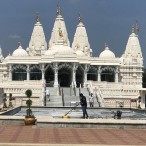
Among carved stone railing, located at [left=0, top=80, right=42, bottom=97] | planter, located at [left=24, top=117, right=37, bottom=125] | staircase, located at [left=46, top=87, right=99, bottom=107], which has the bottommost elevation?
planter, located at [left=24, top=117, right=37, bottom=125]

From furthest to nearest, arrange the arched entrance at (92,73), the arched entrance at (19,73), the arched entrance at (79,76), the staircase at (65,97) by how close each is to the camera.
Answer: the arched entrance at (92,73) < the arched entrance at (19,73) < the arched entrance at (79,76) < the staircase at (65,97)

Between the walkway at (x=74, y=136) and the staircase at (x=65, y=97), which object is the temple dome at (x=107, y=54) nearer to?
the staircase at (x=65, y=97)

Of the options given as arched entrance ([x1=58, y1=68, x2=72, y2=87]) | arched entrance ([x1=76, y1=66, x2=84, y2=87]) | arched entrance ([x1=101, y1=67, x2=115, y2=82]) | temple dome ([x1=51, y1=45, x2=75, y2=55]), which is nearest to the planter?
temple dome ([x1=51, y1=45, x2=75, y2=55])

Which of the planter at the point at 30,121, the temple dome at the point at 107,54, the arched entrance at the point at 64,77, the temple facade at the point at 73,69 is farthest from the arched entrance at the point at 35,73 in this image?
the planter at the point at 30,121

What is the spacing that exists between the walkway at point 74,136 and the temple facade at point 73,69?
26599 mm

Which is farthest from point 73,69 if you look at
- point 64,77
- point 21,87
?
point 21,87

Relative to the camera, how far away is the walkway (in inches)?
516

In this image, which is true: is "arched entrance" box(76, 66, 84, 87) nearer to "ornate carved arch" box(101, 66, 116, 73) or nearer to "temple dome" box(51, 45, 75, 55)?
"ornate carved arch" box(101, 66, 116, 73)

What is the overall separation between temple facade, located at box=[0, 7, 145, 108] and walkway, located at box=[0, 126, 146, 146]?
2660cm

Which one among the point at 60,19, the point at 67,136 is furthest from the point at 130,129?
the point at 60,19

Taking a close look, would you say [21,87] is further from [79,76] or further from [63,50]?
[79,76]

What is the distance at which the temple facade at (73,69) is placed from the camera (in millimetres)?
49434

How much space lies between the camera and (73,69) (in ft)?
180

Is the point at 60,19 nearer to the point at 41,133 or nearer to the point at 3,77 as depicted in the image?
the point at 3,77
